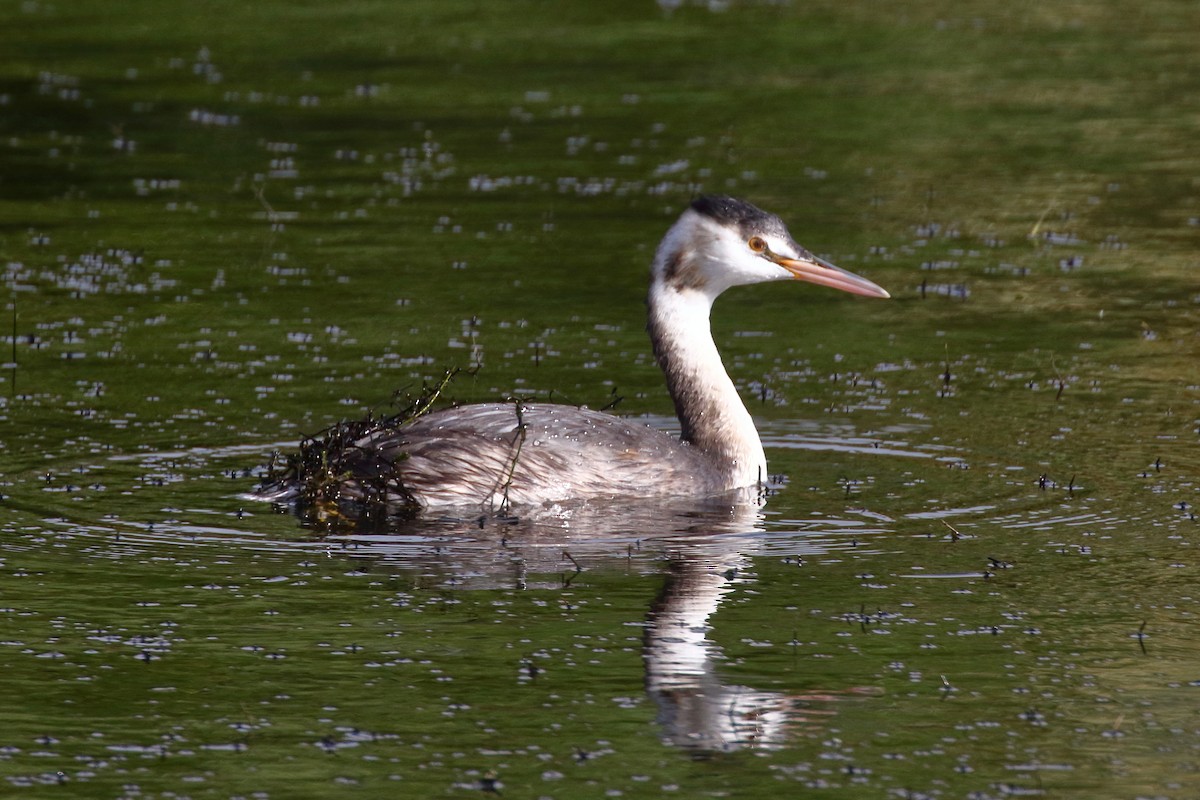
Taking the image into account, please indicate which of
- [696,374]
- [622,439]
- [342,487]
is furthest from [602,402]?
[342,487]

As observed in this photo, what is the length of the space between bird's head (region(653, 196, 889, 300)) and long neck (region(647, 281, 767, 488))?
94 mm

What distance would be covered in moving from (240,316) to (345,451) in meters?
4.55

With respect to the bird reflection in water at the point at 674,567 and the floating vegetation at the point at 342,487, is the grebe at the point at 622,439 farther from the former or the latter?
the bird reflection in water at the point at 674,567

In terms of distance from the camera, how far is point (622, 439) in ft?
38.0

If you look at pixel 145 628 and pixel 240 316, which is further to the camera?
pixel 240 316

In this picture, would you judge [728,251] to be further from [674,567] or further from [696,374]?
[674,567]

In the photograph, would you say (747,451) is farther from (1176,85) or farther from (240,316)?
(1176,85)

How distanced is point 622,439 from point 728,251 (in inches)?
53.2

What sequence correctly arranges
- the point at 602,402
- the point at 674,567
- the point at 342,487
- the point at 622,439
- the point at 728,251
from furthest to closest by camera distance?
the point at 602,402 → the point at 728,251 → the point at 622,439 → the point at 342,487 → the point at 674,567

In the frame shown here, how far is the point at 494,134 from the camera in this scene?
22.7m

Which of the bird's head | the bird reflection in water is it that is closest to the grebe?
the bird's head

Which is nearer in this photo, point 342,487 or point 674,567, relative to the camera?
point 674,567

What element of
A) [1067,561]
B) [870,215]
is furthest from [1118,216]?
[1067,561]

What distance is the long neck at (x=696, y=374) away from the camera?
1211 centimetres
